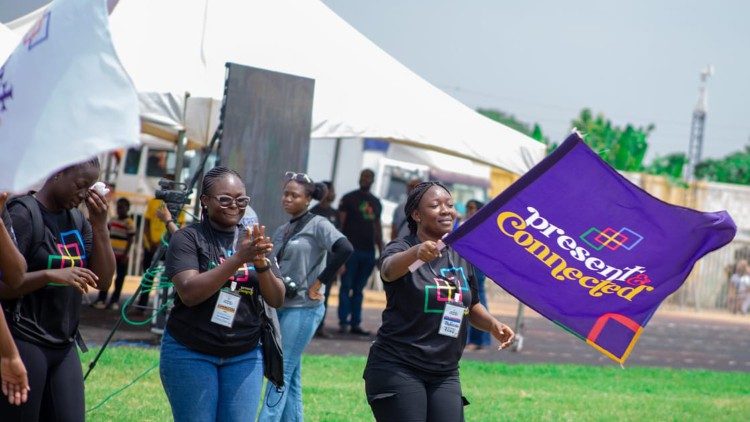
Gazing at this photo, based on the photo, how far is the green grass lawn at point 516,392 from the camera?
1022cm

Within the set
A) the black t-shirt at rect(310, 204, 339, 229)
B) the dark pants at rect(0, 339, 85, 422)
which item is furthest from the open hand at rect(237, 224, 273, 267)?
the black t-shirt at rect(310, 204, 339, 229)

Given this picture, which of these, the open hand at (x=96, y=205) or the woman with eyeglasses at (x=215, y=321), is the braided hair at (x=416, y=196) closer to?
the woman with eyeglasses at (x=215, y=321)

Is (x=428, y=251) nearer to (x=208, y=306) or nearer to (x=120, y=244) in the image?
(x=208, y=306)

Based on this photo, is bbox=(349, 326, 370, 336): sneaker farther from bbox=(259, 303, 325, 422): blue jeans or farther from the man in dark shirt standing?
bbox=(259, 303, 325, 422): blue jeans

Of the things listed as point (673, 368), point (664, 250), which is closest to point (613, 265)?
point (664, 250)

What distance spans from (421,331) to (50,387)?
1.91 meters

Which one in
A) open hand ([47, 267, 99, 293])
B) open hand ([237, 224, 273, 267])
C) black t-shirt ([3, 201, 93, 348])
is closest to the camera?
open hand ([47, 267, 99, 293])

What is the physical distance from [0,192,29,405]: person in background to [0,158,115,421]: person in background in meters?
0.16

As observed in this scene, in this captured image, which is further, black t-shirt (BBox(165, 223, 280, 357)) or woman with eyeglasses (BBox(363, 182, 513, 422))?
woman with eyeglasses (BBox(363, 182, 513, 422))

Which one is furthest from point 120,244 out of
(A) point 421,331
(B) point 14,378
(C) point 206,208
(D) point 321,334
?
(B) point 14,378

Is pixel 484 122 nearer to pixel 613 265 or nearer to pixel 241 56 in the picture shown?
pixel 241 56

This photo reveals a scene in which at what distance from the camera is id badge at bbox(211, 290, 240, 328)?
601 cm

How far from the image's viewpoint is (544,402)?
39.0ft

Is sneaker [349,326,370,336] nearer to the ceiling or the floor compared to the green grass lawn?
nearer to the floor
